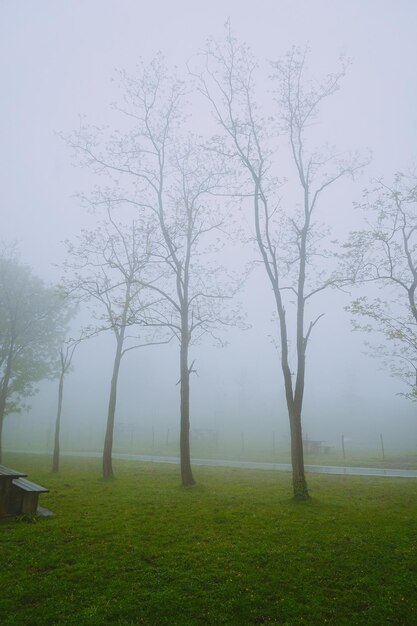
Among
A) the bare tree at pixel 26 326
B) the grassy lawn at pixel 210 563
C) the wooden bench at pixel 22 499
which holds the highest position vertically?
the bare tree at pixel 26 326

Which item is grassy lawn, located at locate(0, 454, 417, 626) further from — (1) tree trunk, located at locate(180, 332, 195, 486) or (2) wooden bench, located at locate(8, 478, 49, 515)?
(1) tree trunk, located at locate(180, 332, 195, 486)

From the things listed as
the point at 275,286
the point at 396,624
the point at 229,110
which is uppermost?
the point at 229,110

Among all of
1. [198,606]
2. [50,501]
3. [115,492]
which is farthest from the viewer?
[115,492]

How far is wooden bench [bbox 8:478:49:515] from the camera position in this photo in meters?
10.2

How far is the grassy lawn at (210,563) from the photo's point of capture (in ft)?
18.3

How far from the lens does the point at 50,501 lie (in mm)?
12250

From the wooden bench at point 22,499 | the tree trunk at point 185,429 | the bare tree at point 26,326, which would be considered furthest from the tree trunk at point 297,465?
the bare tree at point 26,326

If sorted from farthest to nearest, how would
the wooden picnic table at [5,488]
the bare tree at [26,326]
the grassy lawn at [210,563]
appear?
the bare tree at [26,326], the wooden picnic table at [5,488], the grassy lawn at [210,563]

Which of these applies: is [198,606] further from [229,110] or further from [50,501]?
[229,110]

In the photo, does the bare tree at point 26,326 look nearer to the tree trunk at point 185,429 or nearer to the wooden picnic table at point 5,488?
the tree trunk at point 185,429

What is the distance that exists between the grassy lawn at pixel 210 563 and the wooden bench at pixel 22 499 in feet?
2.47

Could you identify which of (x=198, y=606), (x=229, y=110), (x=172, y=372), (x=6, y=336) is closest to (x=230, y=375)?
(x=172, y=372)

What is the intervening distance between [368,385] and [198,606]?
169846mm

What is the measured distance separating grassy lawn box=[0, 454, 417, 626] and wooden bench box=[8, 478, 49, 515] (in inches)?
29.6
